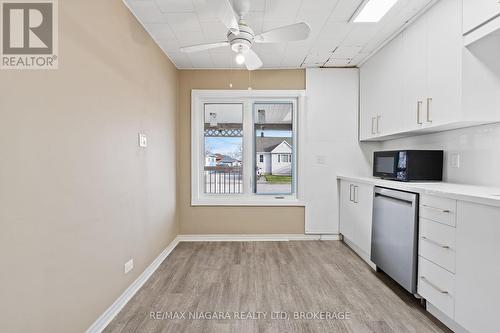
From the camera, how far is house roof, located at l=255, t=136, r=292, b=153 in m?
3.99

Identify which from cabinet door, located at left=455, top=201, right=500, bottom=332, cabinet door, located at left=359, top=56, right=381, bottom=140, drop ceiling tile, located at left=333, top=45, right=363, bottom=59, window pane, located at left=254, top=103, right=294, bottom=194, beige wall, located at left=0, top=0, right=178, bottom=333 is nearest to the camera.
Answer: beige wall, located at left=0, top=0, right=178, bottom=333

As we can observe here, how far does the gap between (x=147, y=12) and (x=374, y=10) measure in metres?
2.09

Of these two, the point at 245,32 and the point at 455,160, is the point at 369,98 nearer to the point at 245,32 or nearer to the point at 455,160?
the point at 455,160

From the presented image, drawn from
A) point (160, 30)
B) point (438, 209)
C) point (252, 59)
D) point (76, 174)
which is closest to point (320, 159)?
point (252, 59)

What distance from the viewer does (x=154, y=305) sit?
2086 mm

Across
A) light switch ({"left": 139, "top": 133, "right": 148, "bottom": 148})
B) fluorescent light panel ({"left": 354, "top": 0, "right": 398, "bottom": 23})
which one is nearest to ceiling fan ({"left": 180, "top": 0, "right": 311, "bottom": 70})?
fluorescent light panel ({"left": 354, "top": 0, "right": 398, "bottom": 23})

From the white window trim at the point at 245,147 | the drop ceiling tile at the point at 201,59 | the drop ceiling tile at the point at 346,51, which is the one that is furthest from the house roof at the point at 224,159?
the drop ceiling tile at the point at 346,51

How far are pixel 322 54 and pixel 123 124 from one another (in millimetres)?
2556

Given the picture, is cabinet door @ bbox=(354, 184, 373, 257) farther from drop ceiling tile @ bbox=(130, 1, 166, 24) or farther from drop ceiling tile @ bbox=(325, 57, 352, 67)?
drop ceiling tile @ bbox=(130, 1, 166, 24)

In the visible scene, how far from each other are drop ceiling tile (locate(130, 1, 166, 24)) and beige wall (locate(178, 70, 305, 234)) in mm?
1348

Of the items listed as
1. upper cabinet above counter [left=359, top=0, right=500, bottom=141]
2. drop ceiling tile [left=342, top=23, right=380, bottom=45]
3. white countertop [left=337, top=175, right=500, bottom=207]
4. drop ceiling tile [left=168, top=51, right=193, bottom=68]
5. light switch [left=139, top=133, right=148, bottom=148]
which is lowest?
white countertop [left=337, top=175, right=500, bottom=207]

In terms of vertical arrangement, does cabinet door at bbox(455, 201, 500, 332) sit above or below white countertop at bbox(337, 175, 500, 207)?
below

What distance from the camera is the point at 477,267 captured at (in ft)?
4.98

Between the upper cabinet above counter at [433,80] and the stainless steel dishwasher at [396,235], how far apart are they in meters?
0.73
